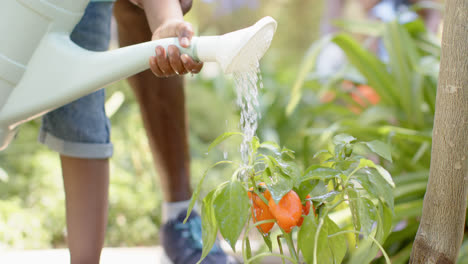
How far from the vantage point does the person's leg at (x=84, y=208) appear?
0.94 m

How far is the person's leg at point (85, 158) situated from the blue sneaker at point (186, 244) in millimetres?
239

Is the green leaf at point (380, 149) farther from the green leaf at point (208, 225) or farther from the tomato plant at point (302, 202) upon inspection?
the green leaf at point (208, 225)

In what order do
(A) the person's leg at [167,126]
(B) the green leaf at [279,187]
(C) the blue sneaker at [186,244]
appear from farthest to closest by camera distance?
(A) the person's leg at [167,126]
(C) the blue sneaker at [186,244]
(B) the green leaf at [279,187]

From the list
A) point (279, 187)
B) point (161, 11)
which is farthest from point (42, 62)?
point (279, 187)

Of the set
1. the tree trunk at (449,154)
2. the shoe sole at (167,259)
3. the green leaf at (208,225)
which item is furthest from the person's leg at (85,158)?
the tree trunk at (449,154)

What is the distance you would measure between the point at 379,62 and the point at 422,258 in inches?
42.7

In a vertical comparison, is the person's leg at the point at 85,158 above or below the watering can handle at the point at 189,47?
below

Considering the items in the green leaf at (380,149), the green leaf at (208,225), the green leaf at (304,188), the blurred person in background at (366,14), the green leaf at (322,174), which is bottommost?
the green leaf at (208,225)

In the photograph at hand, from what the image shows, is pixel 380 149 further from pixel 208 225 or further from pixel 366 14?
pixel 366 14

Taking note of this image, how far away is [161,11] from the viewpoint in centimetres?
79

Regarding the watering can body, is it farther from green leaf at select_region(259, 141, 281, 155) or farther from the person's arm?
green leaf at select_region(259, 141, 281, 155)

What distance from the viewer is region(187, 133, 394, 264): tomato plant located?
622mm

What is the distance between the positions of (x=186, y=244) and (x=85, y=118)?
40 centimetres

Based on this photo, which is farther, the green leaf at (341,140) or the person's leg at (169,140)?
the person's leg at (169,140)
